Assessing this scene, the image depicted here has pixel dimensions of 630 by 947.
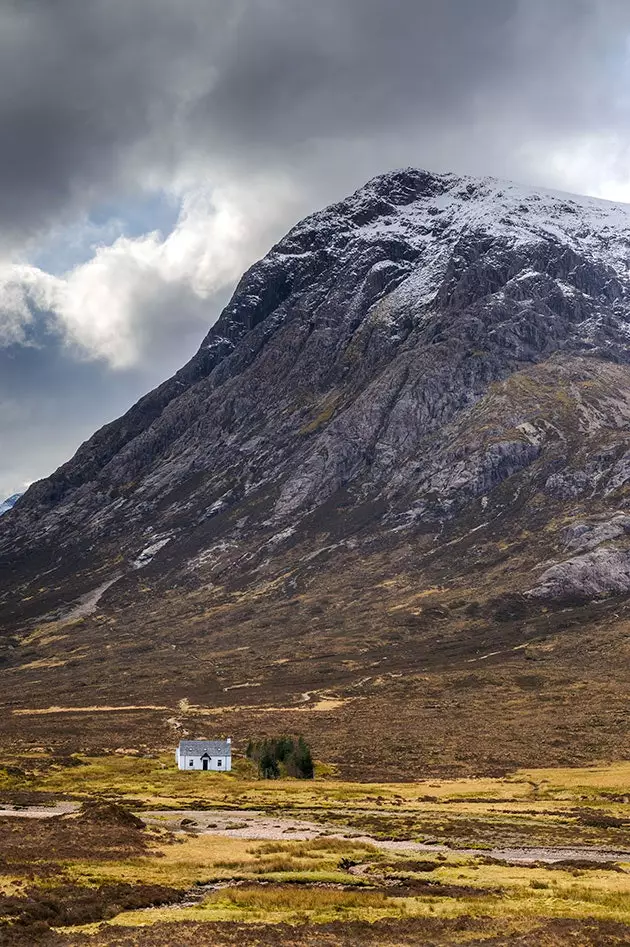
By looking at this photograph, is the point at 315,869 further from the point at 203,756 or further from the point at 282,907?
the point at 203,756

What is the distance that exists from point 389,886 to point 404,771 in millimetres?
83640

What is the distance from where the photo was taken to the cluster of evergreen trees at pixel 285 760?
117588mm

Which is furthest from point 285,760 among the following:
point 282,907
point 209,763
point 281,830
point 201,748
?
point 282,907

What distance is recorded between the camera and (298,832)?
2714 inches

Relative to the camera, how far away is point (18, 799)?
8706cm

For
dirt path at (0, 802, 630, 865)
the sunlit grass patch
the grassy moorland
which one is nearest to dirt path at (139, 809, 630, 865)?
dirt path at (0, 802, 630, 865)

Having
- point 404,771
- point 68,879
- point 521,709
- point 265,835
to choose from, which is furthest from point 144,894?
point 521,709

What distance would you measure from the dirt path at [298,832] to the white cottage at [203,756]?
4232 centimetres

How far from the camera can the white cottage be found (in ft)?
413

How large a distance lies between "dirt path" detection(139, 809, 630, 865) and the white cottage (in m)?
42.3

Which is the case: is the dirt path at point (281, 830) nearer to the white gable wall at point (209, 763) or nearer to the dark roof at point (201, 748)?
the white gable wall at point (209, 763)

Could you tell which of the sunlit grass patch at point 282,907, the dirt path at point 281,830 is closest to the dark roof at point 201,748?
the dirt path at point 281,830

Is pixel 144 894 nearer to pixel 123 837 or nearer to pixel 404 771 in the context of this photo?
pixel 123 837

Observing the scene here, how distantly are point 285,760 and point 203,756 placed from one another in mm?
14792
